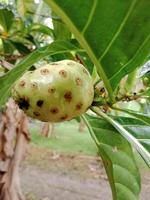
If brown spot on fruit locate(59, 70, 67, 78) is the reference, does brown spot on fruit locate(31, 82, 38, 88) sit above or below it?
below

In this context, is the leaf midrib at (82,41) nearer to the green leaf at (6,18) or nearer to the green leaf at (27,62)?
the green leaf at (27,62)

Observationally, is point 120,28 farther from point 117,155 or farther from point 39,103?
point 117,155

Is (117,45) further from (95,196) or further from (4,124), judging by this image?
(95,196)

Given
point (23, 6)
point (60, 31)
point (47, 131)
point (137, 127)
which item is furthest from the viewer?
point (47, 131)

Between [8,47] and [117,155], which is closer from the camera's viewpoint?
[117,155]

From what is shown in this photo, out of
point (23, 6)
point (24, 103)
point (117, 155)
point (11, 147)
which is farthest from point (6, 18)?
point (11, 147)

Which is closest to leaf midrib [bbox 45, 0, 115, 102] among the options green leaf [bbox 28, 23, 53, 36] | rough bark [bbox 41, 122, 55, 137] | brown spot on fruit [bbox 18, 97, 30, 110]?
brown spot on fruit [bbox 18, 97, 30, 110]

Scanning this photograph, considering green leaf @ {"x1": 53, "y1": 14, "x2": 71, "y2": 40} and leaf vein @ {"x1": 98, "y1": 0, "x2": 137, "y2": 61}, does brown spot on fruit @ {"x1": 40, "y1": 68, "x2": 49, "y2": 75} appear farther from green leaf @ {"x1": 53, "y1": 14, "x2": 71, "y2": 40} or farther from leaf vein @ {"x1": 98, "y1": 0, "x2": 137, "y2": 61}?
green leaf @ {"x1": 53, "y1": 14, "x2": 71, "y2": 40}
